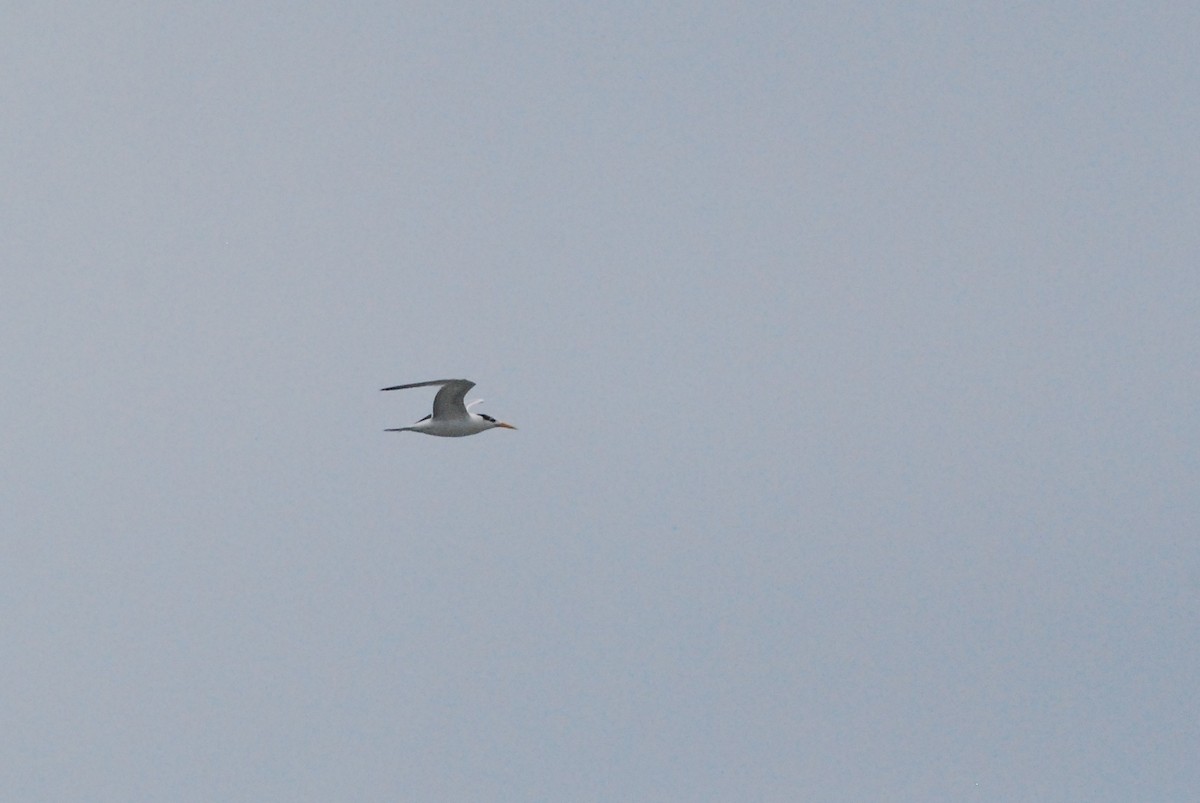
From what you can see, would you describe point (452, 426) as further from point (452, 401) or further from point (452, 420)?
point (452, 401)

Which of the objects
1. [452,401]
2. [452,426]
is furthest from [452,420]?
[452,401]

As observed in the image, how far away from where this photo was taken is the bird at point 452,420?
79062mm

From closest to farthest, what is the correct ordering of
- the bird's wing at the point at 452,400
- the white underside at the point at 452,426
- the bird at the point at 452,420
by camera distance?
the bird's wing at the point at 452,400, the bird at the point at 452,420, the white underside at the point at 452,426

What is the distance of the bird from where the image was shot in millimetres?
79062

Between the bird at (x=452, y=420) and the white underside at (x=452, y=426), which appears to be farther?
the white underside at (x=452, y=426)

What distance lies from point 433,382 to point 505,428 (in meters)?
15.7

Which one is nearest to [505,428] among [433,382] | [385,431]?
[385,431]

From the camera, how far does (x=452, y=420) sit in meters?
81.6

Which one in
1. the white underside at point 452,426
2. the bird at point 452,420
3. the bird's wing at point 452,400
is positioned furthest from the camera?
the white underside at point 452,426

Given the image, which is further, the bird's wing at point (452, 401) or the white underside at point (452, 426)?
the white underside at point (452, 426)

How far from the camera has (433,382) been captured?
227 feet

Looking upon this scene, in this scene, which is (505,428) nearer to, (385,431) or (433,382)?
(385,431)

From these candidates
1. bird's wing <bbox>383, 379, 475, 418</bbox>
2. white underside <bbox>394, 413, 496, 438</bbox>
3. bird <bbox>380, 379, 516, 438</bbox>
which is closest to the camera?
bird's wing <bbox>383, 379, 475, 418</bbox>

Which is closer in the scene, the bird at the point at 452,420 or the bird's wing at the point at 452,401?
the bird's wing at the point at 452,401
